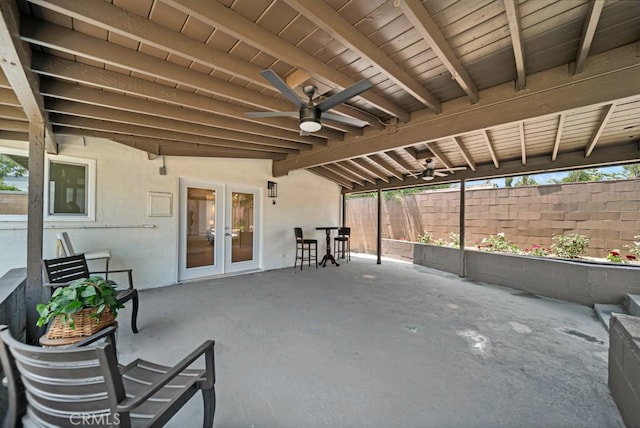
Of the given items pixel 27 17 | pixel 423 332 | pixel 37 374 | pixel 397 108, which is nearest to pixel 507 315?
pixel 423 332

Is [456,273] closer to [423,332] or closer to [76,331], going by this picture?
[423,332]

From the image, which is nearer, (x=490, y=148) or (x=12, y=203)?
(x=12, y=203)

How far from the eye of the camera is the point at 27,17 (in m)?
1.87

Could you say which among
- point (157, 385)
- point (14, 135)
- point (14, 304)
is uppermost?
point (14, 135)

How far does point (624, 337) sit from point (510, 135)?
3.40 m

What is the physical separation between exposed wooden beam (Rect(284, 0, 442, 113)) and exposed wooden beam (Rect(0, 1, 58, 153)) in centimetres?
168

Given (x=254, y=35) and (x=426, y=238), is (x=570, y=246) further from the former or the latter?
(x=254, y=35)

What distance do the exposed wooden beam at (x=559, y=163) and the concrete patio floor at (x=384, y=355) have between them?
235 cm

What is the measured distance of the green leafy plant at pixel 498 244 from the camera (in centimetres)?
600

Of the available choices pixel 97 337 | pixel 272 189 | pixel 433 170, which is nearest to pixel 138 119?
pixel 97 337

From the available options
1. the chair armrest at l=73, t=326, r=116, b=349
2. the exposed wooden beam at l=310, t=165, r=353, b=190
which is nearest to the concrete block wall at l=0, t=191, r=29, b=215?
the chair armrest at l=73, t=326, r=116, b=349

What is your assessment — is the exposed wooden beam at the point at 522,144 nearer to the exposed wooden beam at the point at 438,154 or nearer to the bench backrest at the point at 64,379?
the exposed wooden beam at the point at 438,154

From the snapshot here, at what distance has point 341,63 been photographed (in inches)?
100

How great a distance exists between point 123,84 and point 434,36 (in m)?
2.97
